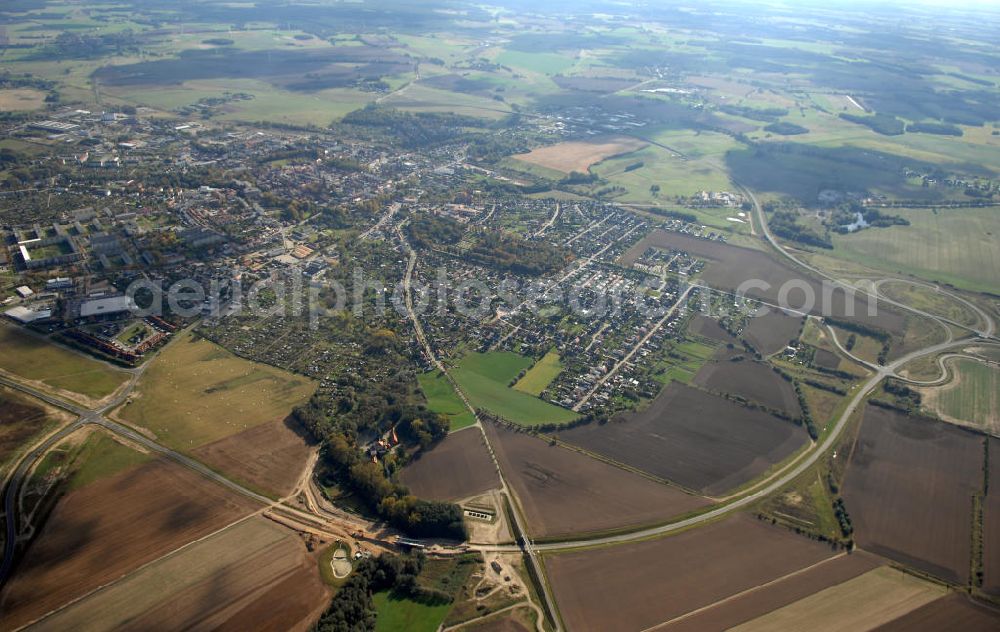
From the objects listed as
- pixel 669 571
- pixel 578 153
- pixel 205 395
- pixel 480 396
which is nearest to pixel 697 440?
pixel 669 571

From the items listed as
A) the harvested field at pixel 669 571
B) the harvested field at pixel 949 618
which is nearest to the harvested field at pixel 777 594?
the harvested field at pixel 669 571

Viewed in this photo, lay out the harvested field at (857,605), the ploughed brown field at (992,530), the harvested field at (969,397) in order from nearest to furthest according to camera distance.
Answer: the harvested field at (857,605) → the ploughed brown field at (992,530) → the harvested field at (969,397)

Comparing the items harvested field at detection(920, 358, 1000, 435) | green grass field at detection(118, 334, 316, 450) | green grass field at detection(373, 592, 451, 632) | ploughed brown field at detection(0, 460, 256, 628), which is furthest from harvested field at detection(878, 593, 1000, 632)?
green grass field at detection(118, 334, 316, 450)

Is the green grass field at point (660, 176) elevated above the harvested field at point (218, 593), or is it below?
above

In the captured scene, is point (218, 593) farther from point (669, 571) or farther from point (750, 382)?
point (750, 382)

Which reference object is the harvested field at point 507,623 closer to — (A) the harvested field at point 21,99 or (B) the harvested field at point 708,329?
(B) the harvested field at point 708,329

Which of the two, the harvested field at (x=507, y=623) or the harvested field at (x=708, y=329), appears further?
the harvested field at (x=708, y=329)

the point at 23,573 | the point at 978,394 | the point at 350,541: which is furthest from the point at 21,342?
the point at 978,394

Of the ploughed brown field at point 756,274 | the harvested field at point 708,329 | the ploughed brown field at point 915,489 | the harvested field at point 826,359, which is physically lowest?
the ploughed brown field at point 915,489

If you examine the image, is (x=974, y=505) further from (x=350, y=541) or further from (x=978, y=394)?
(x=350, y=541)
